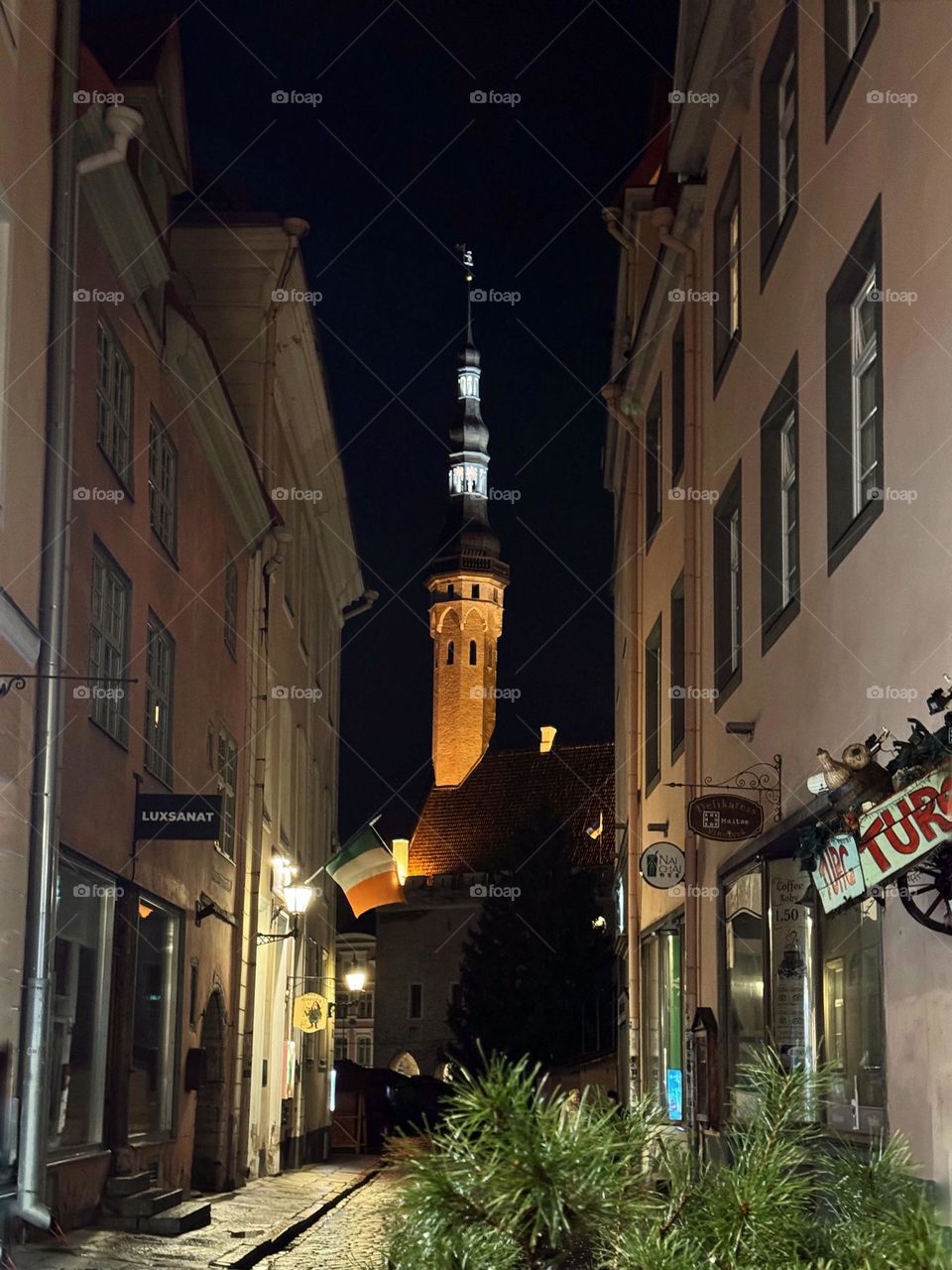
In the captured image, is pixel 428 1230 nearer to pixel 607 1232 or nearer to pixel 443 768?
pixel 607 1232

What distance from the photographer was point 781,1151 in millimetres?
3055

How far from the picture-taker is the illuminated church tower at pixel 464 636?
8325cm

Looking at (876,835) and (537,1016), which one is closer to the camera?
(876,835)

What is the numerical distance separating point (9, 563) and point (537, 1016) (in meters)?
40.8

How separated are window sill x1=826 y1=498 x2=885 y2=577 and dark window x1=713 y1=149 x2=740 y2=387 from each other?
193 inches

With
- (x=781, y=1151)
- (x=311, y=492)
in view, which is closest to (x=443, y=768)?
(x=311, y=492)

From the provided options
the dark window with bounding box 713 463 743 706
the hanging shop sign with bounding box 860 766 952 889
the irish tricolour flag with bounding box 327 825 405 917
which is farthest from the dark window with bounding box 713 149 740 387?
the irish tricolour flag with bounding box 327 825 405 917

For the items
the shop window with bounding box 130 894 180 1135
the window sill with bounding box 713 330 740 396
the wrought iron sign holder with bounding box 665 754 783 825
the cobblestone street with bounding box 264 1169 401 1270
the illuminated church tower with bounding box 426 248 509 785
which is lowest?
the cobblestone street with bounding box 264 1169 401 1270

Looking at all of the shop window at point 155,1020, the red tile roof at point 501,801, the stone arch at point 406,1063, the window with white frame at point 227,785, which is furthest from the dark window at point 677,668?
the stone arch at point 406,1063

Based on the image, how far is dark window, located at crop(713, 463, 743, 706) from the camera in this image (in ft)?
48.4

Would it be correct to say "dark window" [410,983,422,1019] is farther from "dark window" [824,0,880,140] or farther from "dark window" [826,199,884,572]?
"dark window" [824,0,880,140]

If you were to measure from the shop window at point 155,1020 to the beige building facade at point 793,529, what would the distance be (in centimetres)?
529

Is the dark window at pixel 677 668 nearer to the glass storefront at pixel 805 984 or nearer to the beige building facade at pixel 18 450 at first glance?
the glass storefront at pixel 805 984

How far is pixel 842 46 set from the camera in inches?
430
